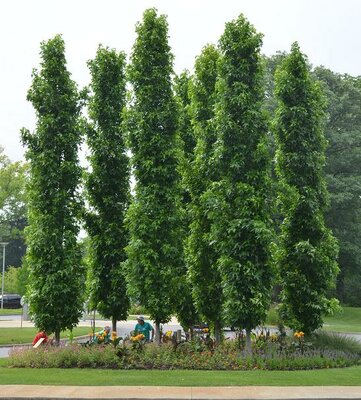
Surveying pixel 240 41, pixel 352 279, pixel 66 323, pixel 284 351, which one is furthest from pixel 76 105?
pixel 352 279

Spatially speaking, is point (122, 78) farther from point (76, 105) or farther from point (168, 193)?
point (168, 193)

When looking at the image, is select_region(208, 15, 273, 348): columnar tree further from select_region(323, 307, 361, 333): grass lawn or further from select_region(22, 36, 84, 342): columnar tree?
select_region(323, 307, 361, 333): grass lawn

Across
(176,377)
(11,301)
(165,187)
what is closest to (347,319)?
(165,187)

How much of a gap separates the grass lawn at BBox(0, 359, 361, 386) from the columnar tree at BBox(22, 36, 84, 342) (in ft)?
11.7

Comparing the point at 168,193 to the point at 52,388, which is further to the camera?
the point at 168,193

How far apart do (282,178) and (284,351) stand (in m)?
5.96

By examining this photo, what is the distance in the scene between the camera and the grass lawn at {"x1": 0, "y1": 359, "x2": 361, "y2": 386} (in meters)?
12.7

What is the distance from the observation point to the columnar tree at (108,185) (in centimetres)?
1994

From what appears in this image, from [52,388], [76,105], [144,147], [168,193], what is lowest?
[52,388]

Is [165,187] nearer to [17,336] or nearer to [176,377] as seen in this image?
[176,377]

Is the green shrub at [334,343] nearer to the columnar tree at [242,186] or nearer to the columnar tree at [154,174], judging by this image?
the columnar tree at [242,186]

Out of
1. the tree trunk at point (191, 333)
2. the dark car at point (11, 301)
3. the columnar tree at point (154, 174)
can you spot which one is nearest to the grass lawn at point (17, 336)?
the tree trunk at point (191, 333)

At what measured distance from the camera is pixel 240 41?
18047mm

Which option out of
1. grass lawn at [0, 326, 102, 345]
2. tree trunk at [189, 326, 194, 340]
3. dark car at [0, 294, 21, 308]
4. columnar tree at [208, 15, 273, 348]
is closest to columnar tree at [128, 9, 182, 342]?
tree trunk at [189, 326, 194, 340]
